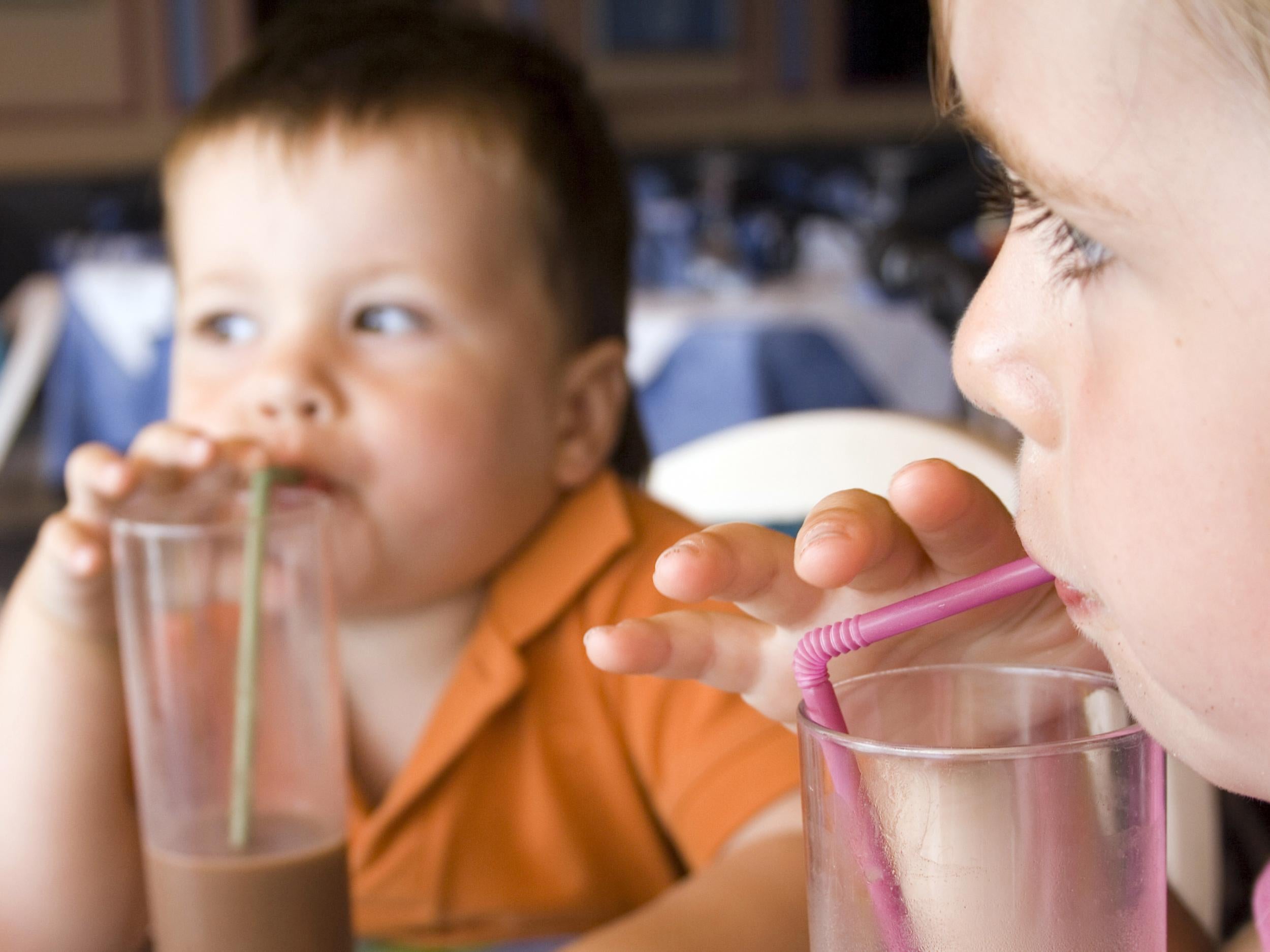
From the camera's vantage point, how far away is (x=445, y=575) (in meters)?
0.79

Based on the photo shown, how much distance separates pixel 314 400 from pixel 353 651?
167 millimetres

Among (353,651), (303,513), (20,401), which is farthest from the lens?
(20,401)

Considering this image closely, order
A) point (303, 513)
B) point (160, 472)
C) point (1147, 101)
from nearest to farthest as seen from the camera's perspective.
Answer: point (1147, 101) < point (303, 513) < point (160, 472)

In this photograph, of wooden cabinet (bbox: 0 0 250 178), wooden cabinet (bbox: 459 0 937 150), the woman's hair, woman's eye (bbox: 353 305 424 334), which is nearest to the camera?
the woman's hair

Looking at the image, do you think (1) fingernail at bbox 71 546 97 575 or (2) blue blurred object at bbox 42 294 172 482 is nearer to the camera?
(1) fingernail at bbox 71 546 97 575

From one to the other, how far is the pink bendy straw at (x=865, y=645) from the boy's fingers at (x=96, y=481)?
41 centimetres

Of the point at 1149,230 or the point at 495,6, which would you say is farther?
the point at 495,6

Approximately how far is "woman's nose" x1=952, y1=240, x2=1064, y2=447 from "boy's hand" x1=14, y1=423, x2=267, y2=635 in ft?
1.46

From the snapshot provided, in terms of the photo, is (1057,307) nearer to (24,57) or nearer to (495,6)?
(495,6)

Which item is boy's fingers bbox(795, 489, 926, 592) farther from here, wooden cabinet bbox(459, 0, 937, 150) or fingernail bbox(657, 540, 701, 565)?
wooden cabinet bbox(459, 0, 937, 150)

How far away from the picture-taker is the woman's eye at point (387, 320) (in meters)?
0.75

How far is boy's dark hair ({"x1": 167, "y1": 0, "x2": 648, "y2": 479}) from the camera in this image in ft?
2.61

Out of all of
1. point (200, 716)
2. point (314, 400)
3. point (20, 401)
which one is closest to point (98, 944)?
point (200, 716)

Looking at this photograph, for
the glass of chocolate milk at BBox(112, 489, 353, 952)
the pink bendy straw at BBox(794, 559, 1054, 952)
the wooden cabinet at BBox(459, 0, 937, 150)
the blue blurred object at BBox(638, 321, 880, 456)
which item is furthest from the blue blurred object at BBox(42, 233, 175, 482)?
the pink bendy straw at BBox(794, 559, 1054, 952)
